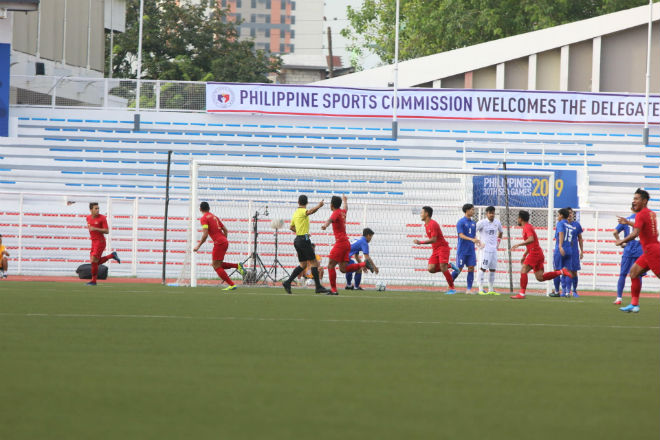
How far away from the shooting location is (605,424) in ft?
18.7

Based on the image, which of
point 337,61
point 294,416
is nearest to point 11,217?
point 294,416

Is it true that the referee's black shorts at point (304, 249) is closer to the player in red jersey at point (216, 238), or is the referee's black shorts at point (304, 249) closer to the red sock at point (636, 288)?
the player in red jersey at point (216, 238)

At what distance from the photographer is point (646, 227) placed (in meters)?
14.7

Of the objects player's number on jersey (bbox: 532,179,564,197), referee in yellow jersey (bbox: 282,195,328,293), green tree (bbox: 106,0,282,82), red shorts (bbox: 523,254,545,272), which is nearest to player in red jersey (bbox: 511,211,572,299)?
red shorts (bbox: 523,254,545,272)

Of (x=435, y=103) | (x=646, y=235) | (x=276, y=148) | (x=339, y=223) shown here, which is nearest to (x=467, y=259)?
(x=339, y=223)

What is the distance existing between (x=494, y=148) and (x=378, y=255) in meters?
8.47

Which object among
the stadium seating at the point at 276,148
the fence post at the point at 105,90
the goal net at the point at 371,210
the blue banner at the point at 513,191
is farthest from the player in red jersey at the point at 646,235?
the fence post at the point at 105,90

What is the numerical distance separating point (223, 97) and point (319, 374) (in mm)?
23940

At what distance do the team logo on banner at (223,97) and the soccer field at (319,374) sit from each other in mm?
17322

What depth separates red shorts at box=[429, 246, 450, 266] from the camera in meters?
19.9

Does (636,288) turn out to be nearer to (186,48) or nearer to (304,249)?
(304,249)

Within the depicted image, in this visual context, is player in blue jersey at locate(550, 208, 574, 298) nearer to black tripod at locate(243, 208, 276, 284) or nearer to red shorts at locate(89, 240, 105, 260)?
black tripod at locate(243, 208, 276, 284)

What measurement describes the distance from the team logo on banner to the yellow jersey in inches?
522

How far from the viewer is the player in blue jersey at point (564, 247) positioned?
2095 centimetres
